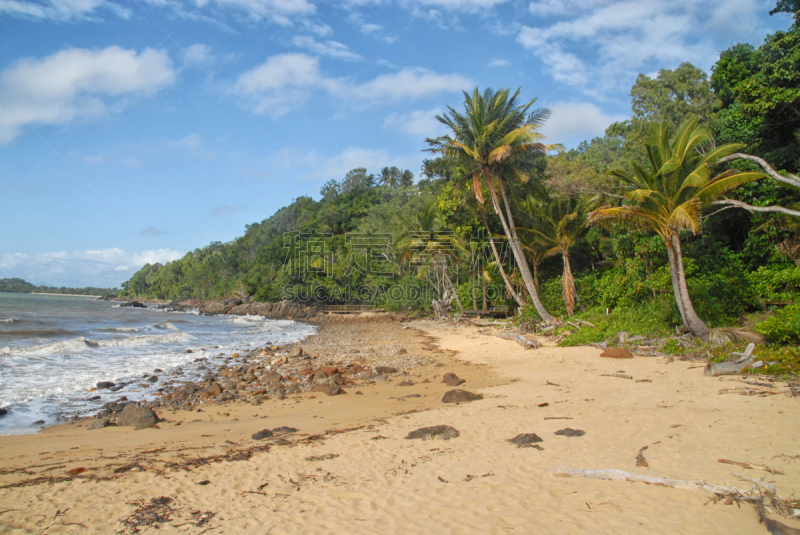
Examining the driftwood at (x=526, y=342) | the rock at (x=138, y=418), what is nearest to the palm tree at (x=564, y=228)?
the driftwood at (x=526, y=342)

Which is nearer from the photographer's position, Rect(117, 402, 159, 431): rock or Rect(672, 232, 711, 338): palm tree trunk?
Rect(117, 402, 159, 431): rock

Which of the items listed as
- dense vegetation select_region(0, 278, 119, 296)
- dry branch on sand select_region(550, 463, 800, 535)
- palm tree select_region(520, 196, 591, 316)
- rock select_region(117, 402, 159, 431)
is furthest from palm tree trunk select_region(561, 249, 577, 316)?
dense vegetation select_region(0, 278, 119, 296)

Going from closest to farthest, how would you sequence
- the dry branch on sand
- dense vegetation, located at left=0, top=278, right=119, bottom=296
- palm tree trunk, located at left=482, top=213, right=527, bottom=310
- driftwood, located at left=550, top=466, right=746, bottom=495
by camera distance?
the dry branch on sand < driftwood, located at left=550, top=466, right=746, bottom=495 < palm tree trunk, located at left=482, top=213, right=527, bottom=310 < dense vegetation, located at left=0, top=278, right=119, bottom=296

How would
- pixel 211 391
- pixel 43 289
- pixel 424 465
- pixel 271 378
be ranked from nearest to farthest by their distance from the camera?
pixel 424 465 < pixel 211 391 < pixel 271 378 < pixel 43 289

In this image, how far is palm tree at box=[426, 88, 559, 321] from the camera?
18.4 m

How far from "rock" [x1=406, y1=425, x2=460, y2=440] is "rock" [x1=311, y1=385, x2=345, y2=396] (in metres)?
4.09

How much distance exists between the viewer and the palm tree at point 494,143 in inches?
723

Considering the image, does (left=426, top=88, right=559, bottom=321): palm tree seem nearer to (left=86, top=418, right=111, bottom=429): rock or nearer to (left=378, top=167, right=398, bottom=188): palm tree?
(left=86, top=418, right=111, bottom=429): rock

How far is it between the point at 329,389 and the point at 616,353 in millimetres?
8021

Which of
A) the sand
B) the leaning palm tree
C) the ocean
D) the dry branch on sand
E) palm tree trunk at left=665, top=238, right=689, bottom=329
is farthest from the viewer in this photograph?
palm tree trunk at left=665, top=238, right=689, bottom=329

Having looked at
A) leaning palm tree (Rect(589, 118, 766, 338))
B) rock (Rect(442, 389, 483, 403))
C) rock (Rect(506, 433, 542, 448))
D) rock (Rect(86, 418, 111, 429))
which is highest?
leaning palm tree (Rect(589, 118, 766, 338))

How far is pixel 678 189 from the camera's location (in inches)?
454

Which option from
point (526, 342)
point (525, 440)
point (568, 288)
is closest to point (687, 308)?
point (526, 342)

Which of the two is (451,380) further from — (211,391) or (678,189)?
(678,189)
